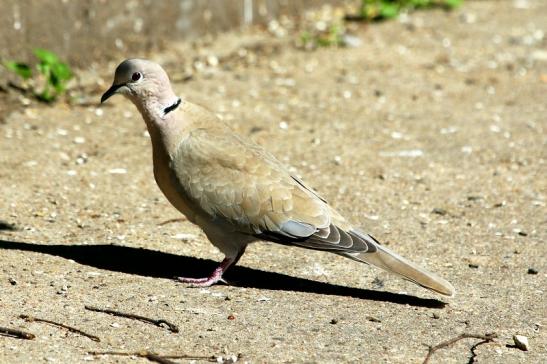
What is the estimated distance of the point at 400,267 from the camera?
4.50 m

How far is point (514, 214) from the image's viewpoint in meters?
5.84

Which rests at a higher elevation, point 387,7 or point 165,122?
point 165,122

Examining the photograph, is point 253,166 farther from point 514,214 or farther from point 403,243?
point 514,214

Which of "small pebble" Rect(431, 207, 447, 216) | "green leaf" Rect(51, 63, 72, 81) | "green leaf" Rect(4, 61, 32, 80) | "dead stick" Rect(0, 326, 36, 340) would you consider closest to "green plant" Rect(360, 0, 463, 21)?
"green leaf" Rect(51, 63, 72, 81)

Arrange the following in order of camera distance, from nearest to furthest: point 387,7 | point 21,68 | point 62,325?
point 62,325 < point 21,68 < point 387,7

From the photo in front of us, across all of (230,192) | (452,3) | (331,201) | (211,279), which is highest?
(230,192)

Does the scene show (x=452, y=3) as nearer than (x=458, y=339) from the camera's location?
No

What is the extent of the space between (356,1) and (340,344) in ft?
22.1

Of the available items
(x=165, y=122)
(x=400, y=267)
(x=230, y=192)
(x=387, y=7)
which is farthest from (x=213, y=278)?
(x=387, y=7)

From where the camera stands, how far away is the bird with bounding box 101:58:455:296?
4.56 metres

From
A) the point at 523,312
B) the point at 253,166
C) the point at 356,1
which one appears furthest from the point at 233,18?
the point at 523,312

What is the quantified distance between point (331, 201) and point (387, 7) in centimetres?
442

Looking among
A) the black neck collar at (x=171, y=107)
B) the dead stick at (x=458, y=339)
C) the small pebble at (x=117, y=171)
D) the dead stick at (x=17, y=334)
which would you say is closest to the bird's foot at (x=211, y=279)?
the black neck collar at (x=171, y=107)

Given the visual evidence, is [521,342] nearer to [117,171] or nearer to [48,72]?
[117,171]
